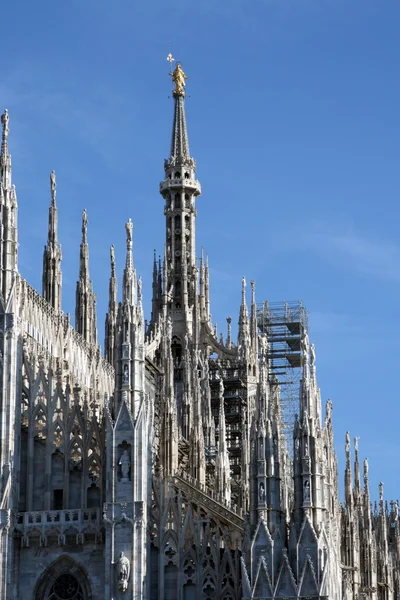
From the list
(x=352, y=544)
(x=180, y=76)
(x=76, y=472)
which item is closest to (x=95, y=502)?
(x=76, y=472)

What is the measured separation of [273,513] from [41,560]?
9.49 m

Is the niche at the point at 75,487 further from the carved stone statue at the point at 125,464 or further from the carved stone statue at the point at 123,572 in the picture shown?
the carved stone statue at the point at 123,572

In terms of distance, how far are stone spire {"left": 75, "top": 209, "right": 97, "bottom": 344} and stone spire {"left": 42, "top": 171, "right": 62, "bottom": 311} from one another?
2600 millimetres

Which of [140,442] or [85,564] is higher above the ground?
[140,442]

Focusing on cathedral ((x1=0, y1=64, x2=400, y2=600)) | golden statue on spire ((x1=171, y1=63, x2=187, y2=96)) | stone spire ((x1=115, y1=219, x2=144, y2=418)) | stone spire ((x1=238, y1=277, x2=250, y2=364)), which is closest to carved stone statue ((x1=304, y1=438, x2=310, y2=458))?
cathedral ((x1=0, y1=64, x2=400, y2=600))

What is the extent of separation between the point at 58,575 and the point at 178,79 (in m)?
58.4

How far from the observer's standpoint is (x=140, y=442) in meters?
60.7

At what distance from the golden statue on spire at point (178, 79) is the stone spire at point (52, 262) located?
107 feet

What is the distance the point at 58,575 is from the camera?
6184cm

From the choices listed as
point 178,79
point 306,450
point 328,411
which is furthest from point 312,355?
point 178,79

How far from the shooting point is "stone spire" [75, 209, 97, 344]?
273ft

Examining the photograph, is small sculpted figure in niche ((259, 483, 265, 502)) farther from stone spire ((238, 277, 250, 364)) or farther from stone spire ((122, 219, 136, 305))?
stone spire ((238, 277, 250, 364))

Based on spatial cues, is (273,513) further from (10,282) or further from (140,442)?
(10,282)

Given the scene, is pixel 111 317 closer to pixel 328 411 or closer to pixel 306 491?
pixel 328 411
